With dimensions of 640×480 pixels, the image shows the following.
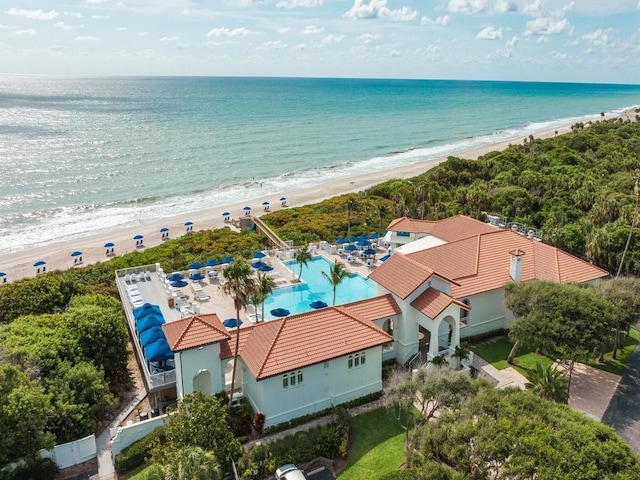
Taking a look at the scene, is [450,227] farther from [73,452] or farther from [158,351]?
[73,452]

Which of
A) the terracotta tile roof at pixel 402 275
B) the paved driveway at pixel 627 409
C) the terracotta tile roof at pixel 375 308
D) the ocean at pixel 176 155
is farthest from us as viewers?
the ocean at pixel 176 155

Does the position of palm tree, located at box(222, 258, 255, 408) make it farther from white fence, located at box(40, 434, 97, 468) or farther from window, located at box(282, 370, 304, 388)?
white fence, located at box(40, 434, 97, 468)

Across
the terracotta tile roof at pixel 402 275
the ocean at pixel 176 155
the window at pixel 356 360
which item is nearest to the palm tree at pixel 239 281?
the window at pixel 356 360

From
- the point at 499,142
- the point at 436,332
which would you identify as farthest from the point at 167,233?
the point at 499,142

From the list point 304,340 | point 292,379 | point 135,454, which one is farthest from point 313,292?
point 135,454

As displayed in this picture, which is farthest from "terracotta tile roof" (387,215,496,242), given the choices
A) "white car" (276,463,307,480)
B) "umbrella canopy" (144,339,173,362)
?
"white car" (276,463,307,480)

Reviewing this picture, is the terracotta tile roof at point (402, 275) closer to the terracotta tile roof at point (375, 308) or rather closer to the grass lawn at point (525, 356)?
the terracotta tile roof at point (375, 308)
